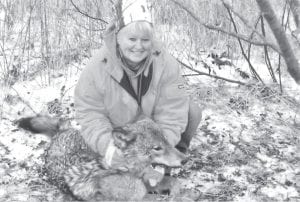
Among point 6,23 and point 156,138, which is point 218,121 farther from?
point 6,23

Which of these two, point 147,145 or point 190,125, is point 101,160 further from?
point 190,125

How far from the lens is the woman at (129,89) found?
2.79 metres

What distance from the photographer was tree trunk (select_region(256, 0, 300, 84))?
5.98 ft

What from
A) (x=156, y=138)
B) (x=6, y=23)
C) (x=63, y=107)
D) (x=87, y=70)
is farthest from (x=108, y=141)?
(x=6, y=23)

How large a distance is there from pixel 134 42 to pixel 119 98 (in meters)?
0.43

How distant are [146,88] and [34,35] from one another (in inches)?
74.7

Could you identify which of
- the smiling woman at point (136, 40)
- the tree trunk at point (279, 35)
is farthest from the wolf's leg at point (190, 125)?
the tree trunk at point (279, 35)

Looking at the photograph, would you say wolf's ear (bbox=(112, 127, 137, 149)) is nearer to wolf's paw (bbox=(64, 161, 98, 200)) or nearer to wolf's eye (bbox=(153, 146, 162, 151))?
wolf's eye (bbox=(153, 146, 162, 151))

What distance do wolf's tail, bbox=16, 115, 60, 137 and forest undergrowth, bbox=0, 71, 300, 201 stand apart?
319 mm

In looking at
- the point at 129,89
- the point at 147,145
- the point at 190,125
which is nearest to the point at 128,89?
the point at 129,89

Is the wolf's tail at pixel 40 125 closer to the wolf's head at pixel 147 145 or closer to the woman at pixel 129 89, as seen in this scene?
the woman at pixel 129 89

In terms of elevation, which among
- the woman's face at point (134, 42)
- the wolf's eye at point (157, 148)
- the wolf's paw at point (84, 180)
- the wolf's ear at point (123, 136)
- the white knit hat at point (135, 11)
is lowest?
the wolf's paw at point (84, 180)

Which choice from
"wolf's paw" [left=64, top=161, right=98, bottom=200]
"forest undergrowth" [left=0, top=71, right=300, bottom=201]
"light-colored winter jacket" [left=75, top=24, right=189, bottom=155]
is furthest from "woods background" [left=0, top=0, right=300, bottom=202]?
"light-colored winter jacket" [left=75, top=24, right=189, bottom=155]

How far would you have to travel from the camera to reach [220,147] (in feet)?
11.5
